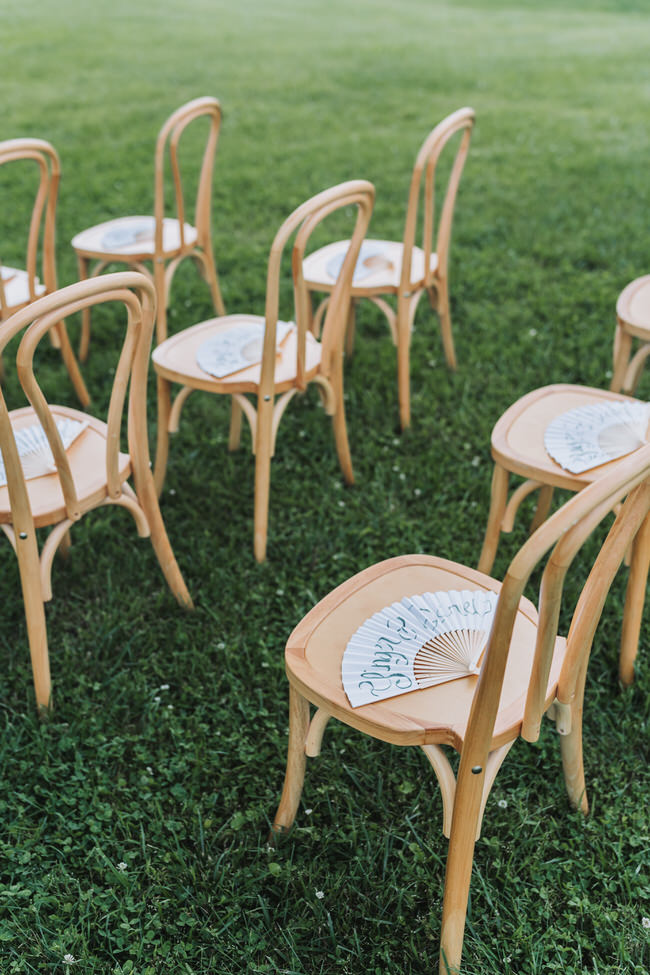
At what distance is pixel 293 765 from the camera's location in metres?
1.80

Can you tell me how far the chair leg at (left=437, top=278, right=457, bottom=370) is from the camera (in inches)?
136

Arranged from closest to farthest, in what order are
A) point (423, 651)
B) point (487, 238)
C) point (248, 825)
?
point (423, 651)
point (248, 825)
point (487, 238)

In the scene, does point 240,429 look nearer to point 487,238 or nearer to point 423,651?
point 423,651

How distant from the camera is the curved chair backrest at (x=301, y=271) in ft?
7.33

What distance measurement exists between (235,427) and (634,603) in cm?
159

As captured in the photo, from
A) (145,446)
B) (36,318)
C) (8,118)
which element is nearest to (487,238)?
(145,446)

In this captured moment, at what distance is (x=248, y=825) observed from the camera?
1.96m

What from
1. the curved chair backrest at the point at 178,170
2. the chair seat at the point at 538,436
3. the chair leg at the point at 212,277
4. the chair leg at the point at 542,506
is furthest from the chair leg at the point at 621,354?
the chair leg at the point at 212,277

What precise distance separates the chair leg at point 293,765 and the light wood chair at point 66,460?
69 cm

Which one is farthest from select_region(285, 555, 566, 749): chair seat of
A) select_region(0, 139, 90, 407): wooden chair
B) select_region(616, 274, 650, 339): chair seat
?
select_region(0, 139, 90, 407): wooden chair

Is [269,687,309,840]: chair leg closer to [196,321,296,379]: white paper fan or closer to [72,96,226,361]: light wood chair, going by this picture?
[196,321,296,379]: white paper fan

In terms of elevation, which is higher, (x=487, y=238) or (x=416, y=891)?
(x=487, y=238)

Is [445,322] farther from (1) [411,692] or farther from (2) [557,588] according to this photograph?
(2) [557,588]

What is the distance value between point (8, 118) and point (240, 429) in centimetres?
550
